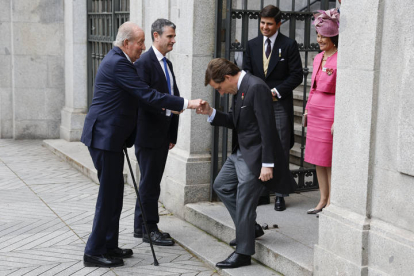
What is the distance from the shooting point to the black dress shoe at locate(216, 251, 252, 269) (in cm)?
558

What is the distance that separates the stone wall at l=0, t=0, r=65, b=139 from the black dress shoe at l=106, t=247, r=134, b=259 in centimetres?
682

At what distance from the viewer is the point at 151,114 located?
246 inches

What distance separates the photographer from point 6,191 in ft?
28.2

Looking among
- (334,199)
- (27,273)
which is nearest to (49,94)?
(27,273)

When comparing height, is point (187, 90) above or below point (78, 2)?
below

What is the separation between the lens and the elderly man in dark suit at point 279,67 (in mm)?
6641

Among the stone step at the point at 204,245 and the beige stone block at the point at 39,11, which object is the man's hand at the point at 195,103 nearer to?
the stone step at the point at 204,245

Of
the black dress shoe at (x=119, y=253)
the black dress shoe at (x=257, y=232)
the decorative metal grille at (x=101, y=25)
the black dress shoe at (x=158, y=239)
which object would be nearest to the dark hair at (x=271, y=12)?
the black dress shoe at (x=257, y=232)

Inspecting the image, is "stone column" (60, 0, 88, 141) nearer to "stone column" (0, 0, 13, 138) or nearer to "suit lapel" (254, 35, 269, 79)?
"stone column" (0, 0, 13, 138)

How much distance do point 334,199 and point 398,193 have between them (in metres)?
0.62

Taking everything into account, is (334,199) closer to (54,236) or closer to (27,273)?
(27,273)

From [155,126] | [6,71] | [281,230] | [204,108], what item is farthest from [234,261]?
[6,71]

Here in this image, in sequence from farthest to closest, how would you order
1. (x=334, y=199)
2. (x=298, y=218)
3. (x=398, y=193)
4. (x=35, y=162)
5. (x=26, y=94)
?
(x=26, y=94)
(x=35, y=162)
(x=298, y=218)
(x=334, y=199)
(x=398, y=193)

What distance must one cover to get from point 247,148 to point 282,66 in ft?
5.14
